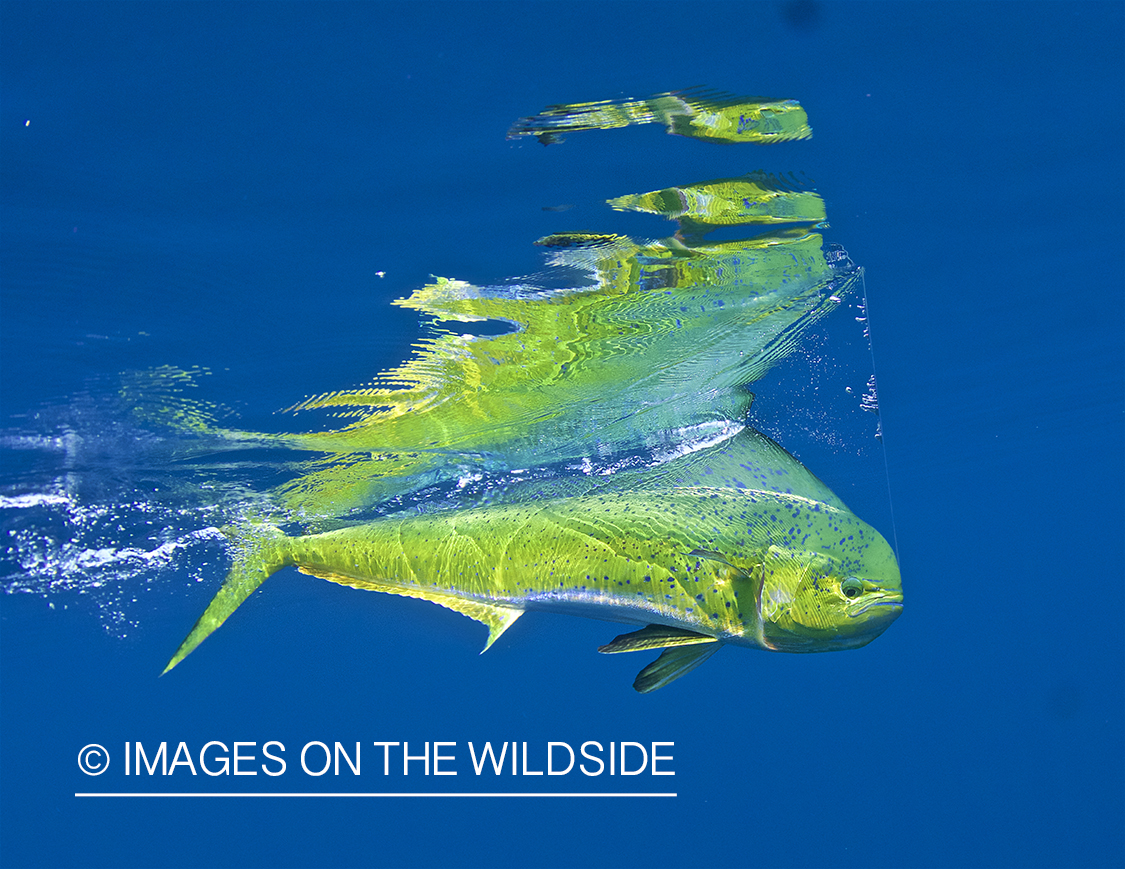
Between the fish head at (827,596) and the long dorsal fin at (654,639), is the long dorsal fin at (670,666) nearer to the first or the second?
the long dorsal fin at (654,639)

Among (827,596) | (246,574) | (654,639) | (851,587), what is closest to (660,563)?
(654,639)

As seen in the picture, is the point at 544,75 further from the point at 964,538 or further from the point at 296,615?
the point at 964,538

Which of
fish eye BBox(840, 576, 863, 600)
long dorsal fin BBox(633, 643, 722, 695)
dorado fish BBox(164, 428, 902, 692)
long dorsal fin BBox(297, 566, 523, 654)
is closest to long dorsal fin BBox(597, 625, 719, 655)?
dorado fish BBox(164, 428, 902, 692)

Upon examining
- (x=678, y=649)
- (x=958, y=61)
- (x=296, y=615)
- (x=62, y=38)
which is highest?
(x=958, y=61)

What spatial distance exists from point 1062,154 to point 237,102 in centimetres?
812

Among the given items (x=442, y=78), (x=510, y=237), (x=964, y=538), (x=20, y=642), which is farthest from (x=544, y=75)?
(x=964, y=538)

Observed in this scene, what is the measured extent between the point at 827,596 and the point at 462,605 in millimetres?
3094

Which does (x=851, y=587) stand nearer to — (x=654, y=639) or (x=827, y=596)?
(x=827, y=596)

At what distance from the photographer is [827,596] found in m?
4.56

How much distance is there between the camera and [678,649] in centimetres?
500

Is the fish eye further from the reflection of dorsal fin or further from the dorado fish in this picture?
the reflection of dorsal fin

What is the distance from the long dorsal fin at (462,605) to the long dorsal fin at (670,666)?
4.62ft

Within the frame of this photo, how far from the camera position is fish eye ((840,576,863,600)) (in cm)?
457

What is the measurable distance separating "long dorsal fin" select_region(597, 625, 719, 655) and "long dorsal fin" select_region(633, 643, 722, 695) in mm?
121
